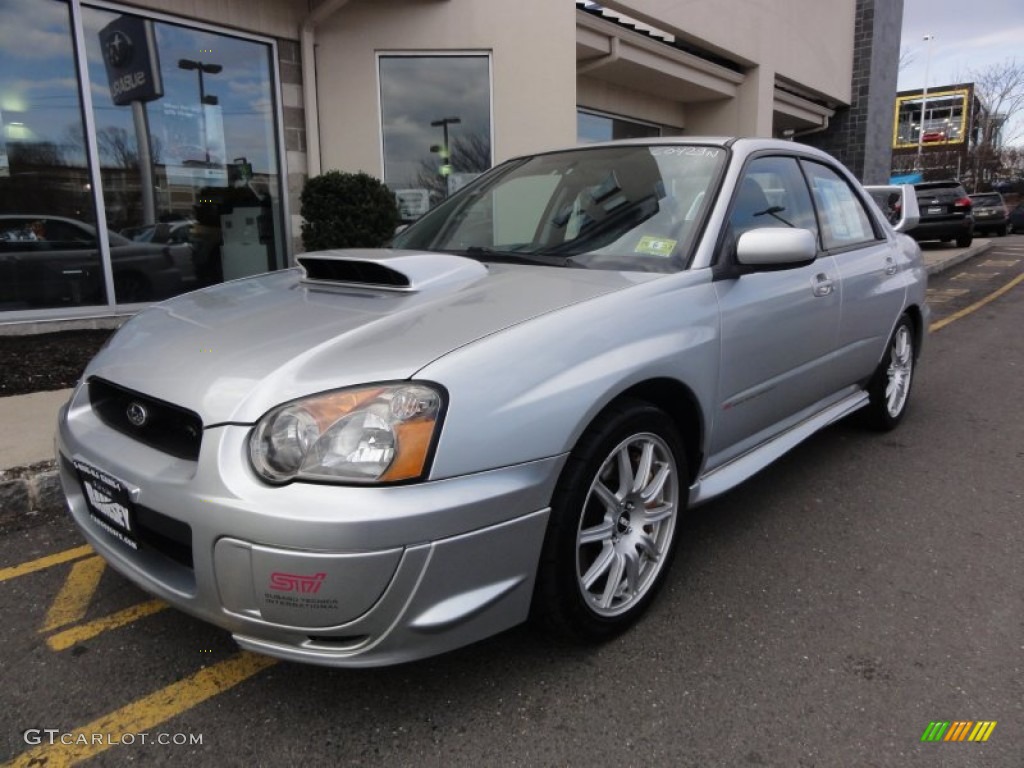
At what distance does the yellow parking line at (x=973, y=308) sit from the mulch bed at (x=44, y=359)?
8.39 meters

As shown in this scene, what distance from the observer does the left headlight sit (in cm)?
184

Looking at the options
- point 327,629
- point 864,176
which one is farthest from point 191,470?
point 864,176

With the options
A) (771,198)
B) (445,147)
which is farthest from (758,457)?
(445,147)

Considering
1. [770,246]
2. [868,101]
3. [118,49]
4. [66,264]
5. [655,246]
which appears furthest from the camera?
[868,101]

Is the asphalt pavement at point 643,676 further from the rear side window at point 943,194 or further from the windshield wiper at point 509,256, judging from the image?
the rear side window at point 943,194

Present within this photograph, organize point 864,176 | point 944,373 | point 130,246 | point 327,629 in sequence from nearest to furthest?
1. point 327,629
2. point 944,373
3. point 130,246
4. point 864,176

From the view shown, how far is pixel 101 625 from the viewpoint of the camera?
101 inches

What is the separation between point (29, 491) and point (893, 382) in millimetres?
4721

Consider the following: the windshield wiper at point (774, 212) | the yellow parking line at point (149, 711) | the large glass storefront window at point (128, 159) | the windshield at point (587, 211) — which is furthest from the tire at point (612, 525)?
the large glass storefront window at point (128, 159)

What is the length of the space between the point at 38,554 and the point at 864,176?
67.0 feet

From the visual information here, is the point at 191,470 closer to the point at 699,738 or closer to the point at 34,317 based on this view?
the point at 699,738

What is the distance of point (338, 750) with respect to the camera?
1.97 meters

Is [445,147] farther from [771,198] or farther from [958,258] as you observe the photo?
[958,258]

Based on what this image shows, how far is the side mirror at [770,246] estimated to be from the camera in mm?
2709
